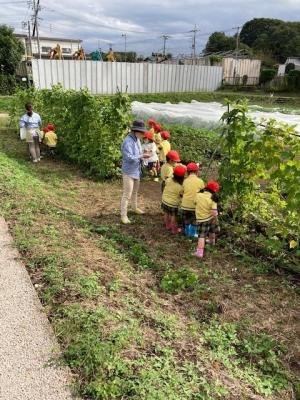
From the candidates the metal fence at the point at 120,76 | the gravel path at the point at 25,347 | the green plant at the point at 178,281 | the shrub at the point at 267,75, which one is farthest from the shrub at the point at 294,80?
the gravel path at the point at 25,347

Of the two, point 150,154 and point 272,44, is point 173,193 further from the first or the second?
point 272,44

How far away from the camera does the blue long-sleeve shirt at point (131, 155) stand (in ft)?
20.1

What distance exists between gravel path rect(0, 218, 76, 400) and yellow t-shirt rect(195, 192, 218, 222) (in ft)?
7.75

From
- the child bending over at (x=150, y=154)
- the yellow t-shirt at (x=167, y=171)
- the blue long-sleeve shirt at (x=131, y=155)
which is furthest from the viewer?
the child bending over at (x=150, y=154)

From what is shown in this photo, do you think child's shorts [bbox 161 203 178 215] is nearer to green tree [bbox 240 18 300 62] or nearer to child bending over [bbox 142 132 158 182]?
child bending over [bbox 142 132 158 182]

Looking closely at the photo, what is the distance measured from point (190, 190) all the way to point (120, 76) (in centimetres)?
2293

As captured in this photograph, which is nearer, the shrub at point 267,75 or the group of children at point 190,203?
the group of children at point 190,203

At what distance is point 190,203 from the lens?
5.70 m

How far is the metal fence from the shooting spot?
23.0 meters

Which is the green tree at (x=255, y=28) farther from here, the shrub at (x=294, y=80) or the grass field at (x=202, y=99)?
the grass field at (x=202, y=99)

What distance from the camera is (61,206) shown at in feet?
23.0

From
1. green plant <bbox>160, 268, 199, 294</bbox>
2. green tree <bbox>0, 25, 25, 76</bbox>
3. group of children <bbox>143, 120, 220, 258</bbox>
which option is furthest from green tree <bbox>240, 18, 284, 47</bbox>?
green plant <bbox>160, 268, 199, 294</bbox>

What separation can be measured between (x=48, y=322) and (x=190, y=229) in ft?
9.52

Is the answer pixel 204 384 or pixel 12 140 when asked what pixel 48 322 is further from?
pixel 12 140
